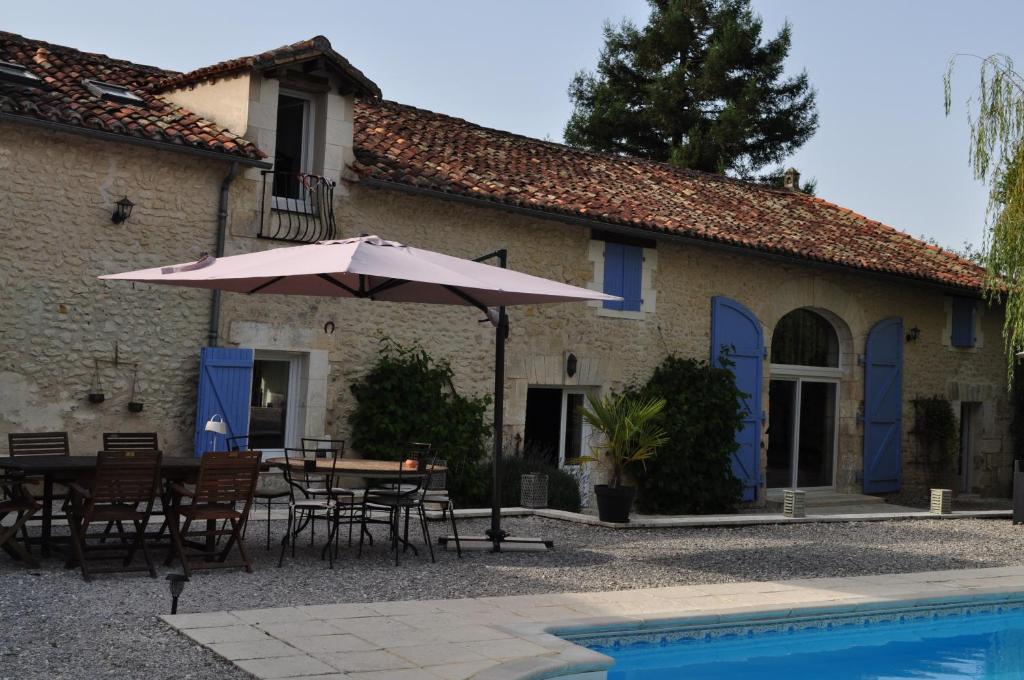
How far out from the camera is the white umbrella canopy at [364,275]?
23.4ft

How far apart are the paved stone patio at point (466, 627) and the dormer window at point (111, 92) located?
22.8 ft

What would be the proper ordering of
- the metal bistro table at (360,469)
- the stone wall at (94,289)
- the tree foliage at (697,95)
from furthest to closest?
the tree foliage at (697,95)
the stone wall at (94,289)
the metal bistro table at (360,469)

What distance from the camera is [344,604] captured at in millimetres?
6543

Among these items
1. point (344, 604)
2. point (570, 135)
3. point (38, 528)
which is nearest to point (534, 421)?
point (38, 528)

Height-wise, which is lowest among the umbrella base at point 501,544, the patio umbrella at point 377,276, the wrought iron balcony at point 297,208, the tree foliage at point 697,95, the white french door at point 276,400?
the umbrella base at point 501,544

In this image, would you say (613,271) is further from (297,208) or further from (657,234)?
(297,208)

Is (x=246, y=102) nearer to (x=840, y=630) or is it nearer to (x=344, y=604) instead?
(x=344, y=604)

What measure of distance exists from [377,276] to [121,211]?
4.09 meters

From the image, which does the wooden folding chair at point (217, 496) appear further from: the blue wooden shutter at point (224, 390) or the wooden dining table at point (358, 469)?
the blue wooden shutter at point (224, 390)

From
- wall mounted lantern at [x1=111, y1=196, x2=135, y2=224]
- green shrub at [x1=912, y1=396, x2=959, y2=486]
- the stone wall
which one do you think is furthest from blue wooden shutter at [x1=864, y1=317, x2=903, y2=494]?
wall mounted lantern at [x1=111, y1=196, x2=135, y2=224]

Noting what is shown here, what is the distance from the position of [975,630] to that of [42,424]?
7679 millimetres

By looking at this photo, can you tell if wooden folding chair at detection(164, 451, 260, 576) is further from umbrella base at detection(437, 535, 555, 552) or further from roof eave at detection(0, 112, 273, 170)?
roof eave at detection(0, 112, 273, 170)

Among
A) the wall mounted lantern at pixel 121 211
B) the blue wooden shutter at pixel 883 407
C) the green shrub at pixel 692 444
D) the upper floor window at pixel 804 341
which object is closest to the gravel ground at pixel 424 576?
the green shrub at pixel 692 444

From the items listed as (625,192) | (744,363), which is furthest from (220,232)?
(744,363)
